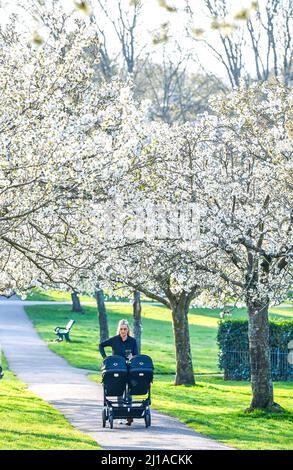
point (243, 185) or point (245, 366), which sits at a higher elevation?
point (243, 185)

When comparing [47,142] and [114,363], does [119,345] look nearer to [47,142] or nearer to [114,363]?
[114,363]

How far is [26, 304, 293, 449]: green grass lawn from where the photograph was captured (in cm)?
1856

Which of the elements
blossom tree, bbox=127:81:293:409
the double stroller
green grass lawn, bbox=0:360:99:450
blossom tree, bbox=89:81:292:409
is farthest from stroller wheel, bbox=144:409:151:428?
blossom tree, bbox=127:81:293:409

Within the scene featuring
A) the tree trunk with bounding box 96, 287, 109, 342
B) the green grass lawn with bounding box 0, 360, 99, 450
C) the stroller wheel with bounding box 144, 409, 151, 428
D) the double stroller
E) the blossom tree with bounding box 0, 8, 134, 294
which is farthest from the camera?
the tree trunk with bounding box 96, 287, 109, 342

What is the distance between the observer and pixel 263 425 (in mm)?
19828

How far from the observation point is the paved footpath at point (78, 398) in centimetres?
1599

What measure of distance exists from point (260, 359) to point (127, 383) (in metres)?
4.75

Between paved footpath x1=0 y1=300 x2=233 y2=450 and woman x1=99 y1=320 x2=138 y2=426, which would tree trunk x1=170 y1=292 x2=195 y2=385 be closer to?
paved footpath x1=0 y1=300 x2=233 y2=450

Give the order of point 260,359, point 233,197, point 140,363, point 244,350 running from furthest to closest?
1. point 244,350
2. point 260,359
3. point 233,197
4. point 140,363

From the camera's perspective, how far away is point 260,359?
71.4ft

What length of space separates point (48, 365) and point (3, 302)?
33792mm

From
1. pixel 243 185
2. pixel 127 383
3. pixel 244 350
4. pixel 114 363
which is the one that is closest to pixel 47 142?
pixel 114 363

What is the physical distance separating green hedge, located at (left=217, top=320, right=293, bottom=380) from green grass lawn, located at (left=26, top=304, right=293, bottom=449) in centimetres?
70

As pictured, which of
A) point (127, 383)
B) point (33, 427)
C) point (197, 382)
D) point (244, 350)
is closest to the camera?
point (33, 427)
